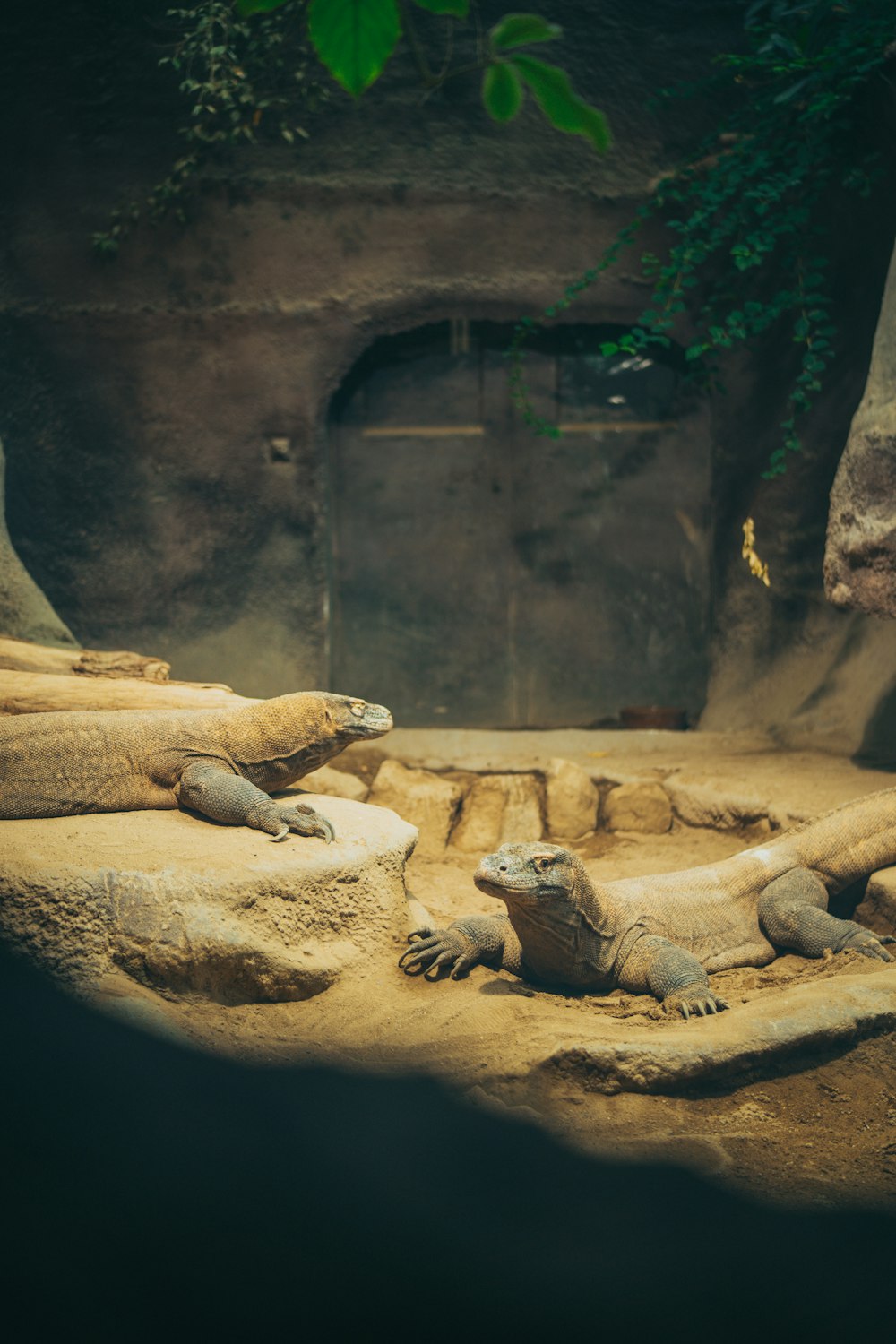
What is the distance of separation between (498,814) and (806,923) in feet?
6.88

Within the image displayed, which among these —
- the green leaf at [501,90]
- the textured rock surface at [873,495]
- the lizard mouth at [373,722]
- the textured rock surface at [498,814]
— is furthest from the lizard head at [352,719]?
the green leaf at [501,90]

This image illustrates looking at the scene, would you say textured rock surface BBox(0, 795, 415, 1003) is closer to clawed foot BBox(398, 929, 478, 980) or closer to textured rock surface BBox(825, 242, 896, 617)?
clawed foot BBox(398, 929, 478, 980)

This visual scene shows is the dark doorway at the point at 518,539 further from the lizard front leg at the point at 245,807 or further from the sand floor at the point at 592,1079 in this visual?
the lizard front leg at the point at 245,807

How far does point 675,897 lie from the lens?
466 cm

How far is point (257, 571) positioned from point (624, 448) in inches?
115

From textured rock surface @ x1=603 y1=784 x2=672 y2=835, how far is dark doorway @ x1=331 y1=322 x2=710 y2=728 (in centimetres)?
230

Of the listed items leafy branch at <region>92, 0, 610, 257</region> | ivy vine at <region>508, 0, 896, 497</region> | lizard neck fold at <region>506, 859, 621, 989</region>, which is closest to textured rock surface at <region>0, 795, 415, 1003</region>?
lizard neck fold at <region>506, 859, 621, 989</region>

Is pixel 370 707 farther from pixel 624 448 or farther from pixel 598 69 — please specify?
pixel 598 69

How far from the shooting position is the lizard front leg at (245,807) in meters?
4.09

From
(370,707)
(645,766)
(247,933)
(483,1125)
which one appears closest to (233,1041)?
(247,933)

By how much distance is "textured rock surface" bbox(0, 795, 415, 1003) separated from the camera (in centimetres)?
342

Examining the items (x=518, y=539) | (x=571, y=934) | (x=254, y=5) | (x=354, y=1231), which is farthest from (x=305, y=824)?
(x=518, y=539)

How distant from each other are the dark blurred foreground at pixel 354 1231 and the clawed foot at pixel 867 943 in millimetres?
1868

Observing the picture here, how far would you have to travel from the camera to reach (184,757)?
4312 mm
